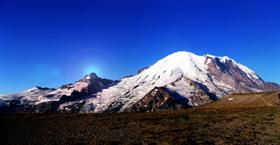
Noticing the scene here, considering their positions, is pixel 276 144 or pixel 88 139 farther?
pixel 88 139

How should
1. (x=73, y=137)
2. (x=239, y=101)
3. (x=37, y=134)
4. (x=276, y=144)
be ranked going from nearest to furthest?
(x=276, y=144) → (x=73, y=137) → (x=37, y=134) → (x=239, y=101)

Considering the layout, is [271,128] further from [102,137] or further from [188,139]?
[102,137]

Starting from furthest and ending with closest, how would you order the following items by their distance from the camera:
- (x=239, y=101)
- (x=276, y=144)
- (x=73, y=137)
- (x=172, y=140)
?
1. (x=239, y=101)
2. (x=73, y=137)
3. (x=172, y=140)
4. (x=276, y=144)

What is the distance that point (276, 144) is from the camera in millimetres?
33938

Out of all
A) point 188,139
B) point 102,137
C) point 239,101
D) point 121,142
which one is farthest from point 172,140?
point 239,101

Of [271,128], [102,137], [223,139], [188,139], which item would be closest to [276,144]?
[223,139]

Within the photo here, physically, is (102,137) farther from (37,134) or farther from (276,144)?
(276,144)

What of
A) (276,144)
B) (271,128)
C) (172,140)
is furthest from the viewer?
(271,128)

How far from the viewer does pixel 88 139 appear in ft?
125

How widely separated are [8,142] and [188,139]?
59.3ft

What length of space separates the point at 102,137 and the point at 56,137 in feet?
16.7

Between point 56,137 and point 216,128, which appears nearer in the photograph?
point 56,137

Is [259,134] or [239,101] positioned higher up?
[239,101]

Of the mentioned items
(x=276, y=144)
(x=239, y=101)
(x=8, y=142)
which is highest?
(x=239, y=101)
